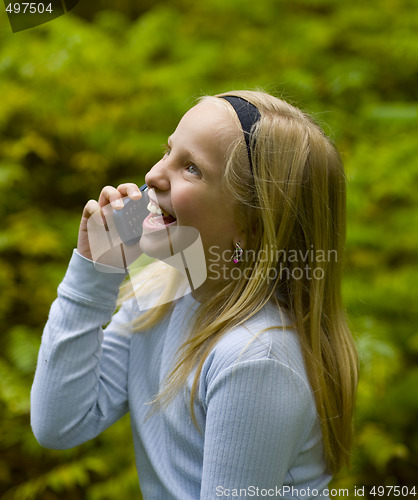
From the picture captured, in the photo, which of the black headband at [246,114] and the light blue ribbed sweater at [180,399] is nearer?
the light blue ribbed sweater at [180,399]

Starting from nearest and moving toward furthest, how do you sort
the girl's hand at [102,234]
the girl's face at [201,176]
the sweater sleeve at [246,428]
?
the sweater sleeve at [246,428] < the girl's face at [201,176] < the girl's hand at [102,234]

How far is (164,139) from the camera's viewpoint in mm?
Answer: 3209

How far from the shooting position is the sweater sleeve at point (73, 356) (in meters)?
1.39

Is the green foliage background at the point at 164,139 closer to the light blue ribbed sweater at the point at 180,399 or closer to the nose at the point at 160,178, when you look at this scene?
the light blue ribbed sweater at the point at 180,399

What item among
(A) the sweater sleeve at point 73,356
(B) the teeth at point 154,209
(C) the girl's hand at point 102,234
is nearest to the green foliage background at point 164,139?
(A) the sweater sleeve at point 73,356

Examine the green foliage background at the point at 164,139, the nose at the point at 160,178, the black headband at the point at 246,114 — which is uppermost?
Answer: the black headband at the point at 246,114

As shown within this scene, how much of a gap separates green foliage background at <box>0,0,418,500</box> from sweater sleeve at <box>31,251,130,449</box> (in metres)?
1.19

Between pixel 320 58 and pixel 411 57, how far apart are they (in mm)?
571

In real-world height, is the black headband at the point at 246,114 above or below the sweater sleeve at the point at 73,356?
above

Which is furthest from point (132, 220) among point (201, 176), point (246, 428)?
point (246, 428)

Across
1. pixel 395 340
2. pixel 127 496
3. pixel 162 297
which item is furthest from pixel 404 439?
pixel 162 297

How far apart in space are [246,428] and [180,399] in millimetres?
216

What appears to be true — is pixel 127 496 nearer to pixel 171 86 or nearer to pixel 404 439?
pixel 404 439

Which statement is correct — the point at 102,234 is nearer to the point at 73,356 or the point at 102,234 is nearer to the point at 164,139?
the point at 73,356
